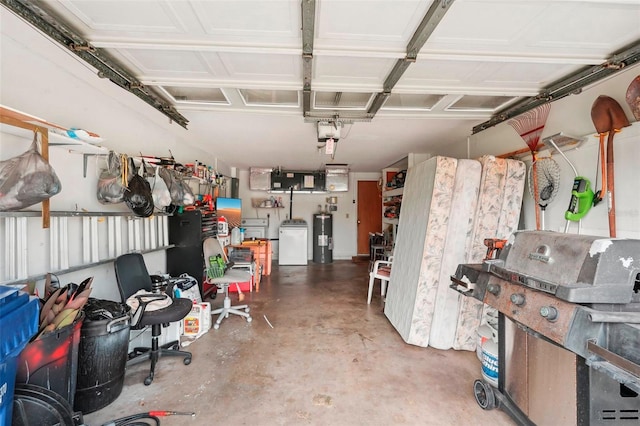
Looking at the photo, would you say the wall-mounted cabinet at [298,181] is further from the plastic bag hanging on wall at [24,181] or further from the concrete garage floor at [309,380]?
the plastic bag hanging on wall at [24,181]

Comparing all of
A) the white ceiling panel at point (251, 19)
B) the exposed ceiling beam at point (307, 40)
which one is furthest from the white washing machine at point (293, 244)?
the white ceiling panel at point (251, 19)

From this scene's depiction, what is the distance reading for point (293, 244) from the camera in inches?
250

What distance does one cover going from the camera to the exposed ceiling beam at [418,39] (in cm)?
127

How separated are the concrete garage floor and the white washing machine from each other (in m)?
3.13

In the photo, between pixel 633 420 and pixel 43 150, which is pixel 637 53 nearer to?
pixel 633 420

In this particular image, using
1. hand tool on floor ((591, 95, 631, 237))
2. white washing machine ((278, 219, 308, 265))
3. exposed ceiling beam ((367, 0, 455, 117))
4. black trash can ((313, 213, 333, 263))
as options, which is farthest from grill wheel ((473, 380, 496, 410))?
black trash can ((313, 213, 333, 263))

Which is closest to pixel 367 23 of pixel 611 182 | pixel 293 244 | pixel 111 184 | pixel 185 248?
pixel 611 182

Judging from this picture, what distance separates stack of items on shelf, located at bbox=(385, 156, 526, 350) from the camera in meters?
2.50

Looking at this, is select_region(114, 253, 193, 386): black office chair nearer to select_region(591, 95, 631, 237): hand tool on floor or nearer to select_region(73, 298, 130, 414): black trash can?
select_region(73, 298, 130, 414): black trash can

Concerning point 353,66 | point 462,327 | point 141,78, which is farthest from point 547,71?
point 141,78

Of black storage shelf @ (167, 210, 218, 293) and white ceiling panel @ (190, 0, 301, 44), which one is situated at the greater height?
white ceiling panel @ (190, 0, 301, 44)

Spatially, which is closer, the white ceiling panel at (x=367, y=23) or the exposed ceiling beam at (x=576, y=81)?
the white ceiling panel at (x=367, y=23)

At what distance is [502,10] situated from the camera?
132 cm

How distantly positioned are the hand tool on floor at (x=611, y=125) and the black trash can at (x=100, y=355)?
3.16 metres
